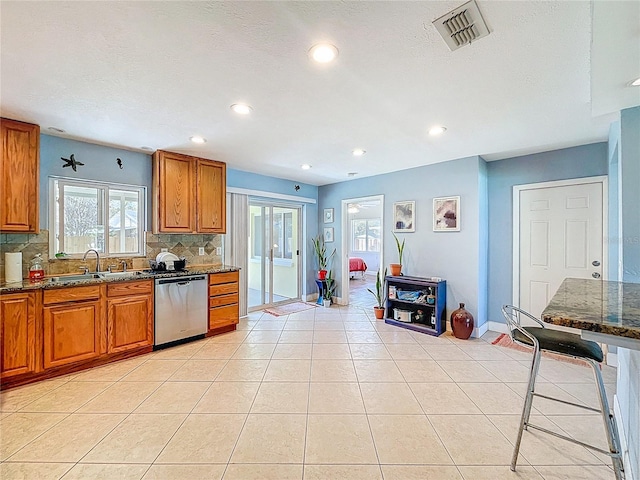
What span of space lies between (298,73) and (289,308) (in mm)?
4178

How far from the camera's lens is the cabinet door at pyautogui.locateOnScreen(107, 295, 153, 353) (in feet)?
9.79

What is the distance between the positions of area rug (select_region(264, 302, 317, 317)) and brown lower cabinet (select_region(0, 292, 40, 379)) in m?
2.98

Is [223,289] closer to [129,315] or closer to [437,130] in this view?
[129,315]

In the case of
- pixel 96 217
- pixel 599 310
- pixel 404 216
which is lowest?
pixel 599 310

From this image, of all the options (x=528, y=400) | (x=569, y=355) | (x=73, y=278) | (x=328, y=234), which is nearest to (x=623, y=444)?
(x=528, y=400)

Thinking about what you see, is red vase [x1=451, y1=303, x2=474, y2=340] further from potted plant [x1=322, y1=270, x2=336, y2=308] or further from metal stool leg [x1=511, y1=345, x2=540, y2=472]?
potted plant [x1=322, y1=270, x2=336, y2=308]

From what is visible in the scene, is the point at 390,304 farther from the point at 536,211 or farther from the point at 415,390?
the point at 536,211

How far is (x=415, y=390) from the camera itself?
2.48 metres

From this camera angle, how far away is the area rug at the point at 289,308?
4.98 meters

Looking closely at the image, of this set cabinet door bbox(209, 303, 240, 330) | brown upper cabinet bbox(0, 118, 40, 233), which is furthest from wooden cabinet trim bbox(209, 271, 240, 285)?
brown upper cabinet bbox(0, 118, 40, 233)

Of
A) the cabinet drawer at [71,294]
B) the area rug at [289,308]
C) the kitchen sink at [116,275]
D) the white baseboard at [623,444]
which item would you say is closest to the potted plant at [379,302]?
the area rug at [289,308]

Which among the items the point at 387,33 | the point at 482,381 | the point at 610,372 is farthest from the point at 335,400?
the point at 610,372

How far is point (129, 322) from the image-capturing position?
10.2 ft

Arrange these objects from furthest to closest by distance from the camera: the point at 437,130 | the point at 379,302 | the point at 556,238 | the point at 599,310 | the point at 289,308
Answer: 1. the point at 289,308
2. the point at 379,302
3. the point at 556,238
4. the point at 437,130
5. the point at 599,310
